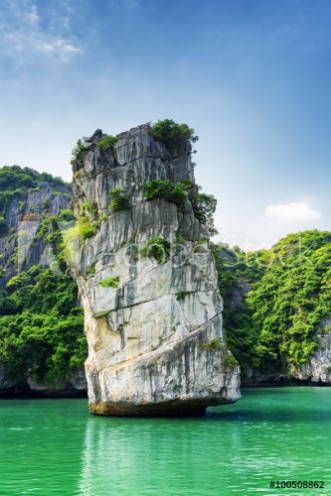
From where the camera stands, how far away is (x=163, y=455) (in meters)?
12.8

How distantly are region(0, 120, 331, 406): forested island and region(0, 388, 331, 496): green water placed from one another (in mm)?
3240

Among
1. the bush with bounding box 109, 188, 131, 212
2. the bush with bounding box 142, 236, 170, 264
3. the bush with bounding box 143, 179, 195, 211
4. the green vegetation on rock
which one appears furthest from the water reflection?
the green vegetation on rock

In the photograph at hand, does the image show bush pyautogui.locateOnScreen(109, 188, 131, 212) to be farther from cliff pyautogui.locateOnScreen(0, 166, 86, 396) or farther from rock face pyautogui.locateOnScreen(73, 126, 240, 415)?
cliff pyautogui.locateOnScreen(0, 166, 86, 396)

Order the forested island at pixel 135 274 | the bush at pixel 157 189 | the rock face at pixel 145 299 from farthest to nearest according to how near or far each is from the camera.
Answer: the bush at pixel 157 189 → the forested island at pixel 135 274 → the rock face at pixel 145 299

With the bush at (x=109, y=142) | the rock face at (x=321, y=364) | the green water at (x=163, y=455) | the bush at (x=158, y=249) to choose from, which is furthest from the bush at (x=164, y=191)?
the rock face at (x=321, y=364)

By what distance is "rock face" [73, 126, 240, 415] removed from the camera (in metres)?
19.8

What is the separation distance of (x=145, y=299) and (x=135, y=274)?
3.97 ft

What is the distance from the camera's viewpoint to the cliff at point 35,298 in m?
35.1

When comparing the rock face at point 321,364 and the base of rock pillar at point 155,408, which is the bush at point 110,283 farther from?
the rock face at point 321,364

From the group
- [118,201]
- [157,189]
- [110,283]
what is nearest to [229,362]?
[110,283]

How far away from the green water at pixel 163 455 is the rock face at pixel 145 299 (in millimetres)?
1173

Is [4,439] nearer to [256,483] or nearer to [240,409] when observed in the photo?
[256,483]

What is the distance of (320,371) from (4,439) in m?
36.1

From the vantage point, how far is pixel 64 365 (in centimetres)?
3500
